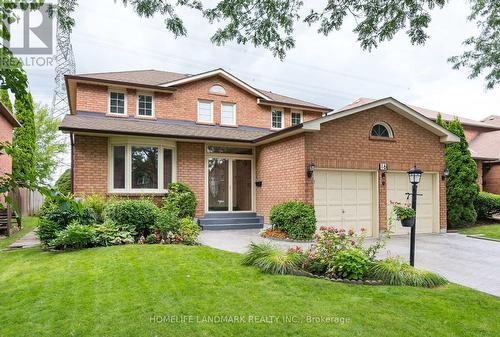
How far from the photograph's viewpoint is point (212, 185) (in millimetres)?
13266

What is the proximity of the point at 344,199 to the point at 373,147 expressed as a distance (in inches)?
84.0

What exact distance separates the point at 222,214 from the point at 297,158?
411 cm

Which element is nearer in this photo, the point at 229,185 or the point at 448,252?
the point at 448,252

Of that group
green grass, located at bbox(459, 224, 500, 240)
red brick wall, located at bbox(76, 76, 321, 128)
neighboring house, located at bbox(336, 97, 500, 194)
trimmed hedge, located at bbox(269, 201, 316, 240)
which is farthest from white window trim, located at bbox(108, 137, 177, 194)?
neighboring house, located at bbox(336, 97, 500, 194)

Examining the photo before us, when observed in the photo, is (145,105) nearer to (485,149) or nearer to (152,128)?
(152,128)

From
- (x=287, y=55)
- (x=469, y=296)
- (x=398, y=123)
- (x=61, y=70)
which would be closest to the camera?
(x=469, y=296)

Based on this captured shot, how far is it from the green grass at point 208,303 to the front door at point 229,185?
664 cm

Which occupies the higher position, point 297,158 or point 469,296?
point 297,158

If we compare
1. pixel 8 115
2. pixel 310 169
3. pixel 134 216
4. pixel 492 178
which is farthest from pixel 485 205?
pixel 8 115

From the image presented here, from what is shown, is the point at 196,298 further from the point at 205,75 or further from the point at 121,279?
the point at 205,75

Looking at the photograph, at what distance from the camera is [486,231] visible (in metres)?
13.0

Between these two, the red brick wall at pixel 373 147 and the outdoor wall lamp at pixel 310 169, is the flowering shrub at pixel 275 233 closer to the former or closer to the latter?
the red brick wall at pixel 373 147

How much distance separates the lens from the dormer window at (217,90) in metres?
15.5

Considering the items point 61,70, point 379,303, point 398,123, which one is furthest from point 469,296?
point 61,70
